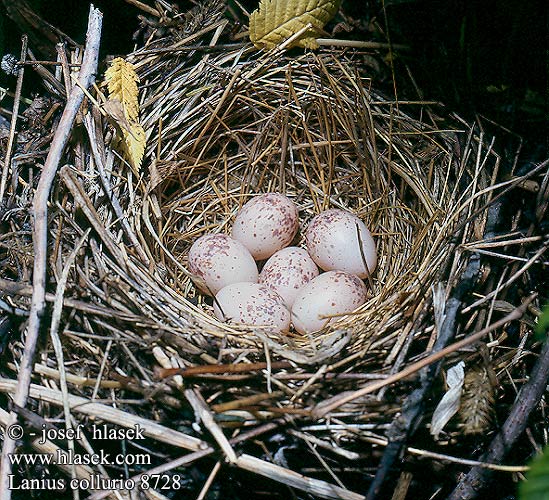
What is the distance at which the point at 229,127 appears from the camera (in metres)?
2.11

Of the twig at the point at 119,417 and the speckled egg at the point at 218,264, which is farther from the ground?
the speckled egg at the point at 218,264

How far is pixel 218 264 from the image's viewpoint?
1882 mm

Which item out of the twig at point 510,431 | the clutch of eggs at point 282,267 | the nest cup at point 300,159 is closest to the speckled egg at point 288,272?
the clutch of eggs at point 282,267

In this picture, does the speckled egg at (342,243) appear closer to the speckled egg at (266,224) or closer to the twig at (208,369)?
the speckled egg at (266,224)

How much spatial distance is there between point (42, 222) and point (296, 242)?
95 centimetres

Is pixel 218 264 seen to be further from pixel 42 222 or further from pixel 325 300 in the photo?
pixel 42 222

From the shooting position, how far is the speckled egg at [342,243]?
6.19ft

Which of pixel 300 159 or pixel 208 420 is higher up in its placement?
pixel 300 159

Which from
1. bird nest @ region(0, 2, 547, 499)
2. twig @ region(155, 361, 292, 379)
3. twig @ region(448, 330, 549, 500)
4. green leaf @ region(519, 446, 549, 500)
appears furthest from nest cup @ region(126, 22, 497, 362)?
green leaf @ region(519, 446, 549, 500)

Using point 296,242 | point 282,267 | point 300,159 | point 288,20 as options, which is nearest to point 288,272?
point 282,267

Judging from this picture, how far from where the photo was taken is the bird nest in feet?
4.36

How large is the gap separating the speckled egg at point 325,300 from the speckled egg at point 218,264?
0.21m

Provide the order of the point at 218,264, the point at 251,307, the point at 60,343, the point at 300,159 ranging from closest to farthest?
the point at 60,343, the point at 251,307, the point at 218,264, the point at 300,159

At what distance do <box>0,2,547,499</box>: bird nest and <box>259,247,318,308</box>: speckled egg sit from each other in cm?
20
